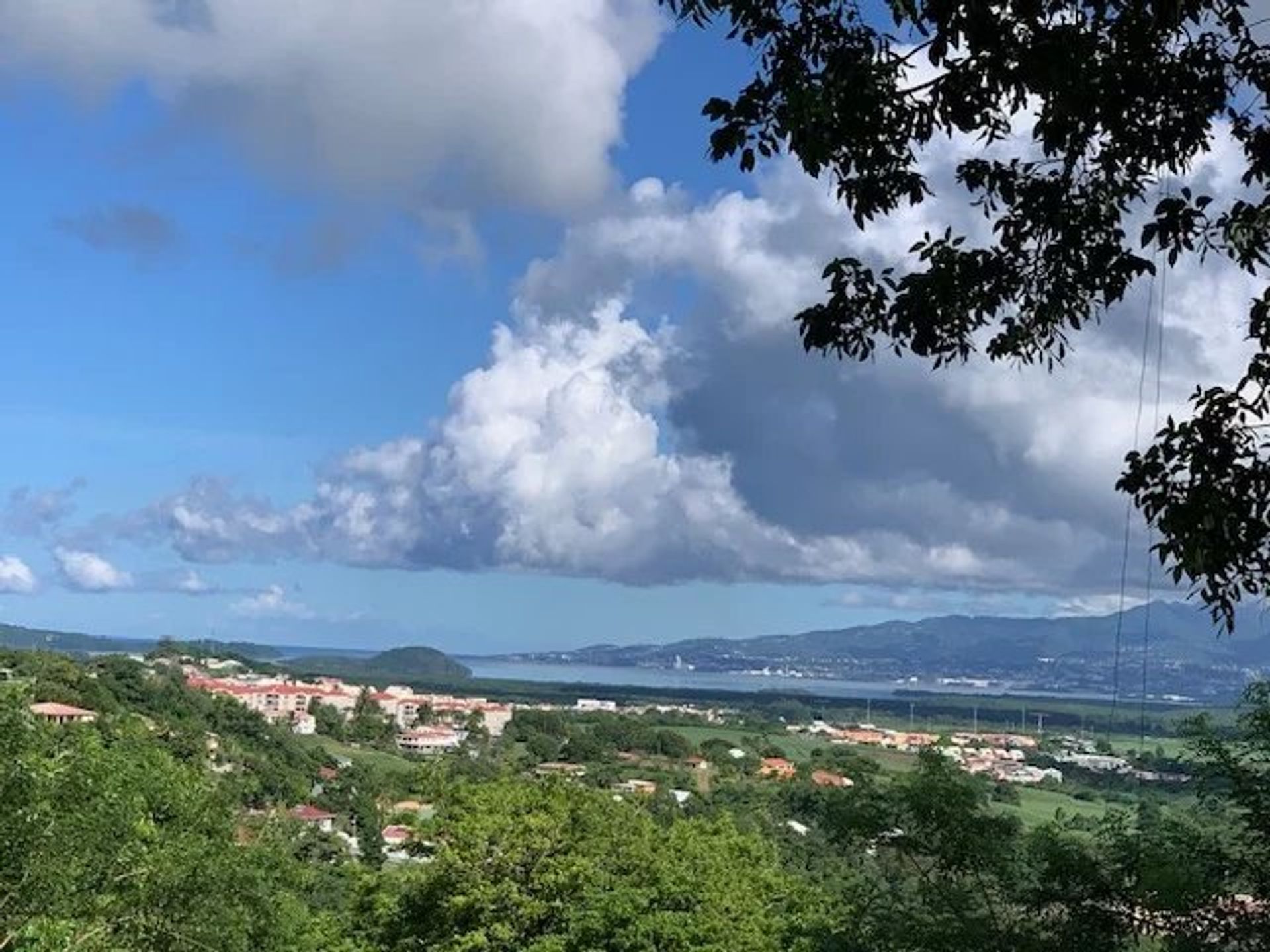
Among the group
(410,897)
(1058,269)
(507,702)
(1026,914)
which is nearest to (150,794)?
(410,897)

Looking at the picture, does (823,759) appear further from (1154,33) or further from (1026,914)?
(1154,33)

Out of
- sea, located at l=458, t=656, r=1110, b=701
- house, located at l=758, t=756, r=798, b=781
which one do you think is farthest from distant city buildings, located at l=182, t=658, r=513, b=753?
sea, located at l=458, t=656, r=1110, b=701

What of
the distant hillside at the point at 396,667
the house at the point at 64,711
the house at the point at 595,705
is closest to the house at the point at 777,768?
the house at the point at 64,711

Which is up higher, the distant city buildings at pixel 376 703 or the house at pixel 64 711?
the house at pixel 64 711

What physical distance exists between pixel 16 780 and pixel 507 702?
80.4 meters

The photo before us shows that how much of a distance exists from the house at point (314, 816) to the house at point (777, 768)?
1046 cm

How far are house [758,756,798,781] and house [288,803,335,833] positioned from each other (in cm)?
1046

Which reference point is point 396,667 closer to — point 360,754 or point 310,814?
point 360,754

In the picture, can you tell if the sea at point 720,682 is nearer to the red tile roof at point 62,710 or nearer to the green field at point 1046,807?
the red tile roof at point 62,710

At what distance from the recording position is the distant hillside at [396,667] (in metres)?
120

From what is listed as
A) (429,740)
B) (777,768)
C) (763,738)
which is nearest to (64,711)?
(777,768)

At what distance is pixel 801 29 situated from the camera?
3.90m

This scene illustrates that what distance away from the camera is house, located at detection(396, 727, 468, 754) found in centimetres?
5349

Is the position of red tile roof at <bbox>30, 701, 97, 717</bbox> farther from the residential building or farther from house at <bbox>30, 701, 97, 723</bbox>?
the residential building
